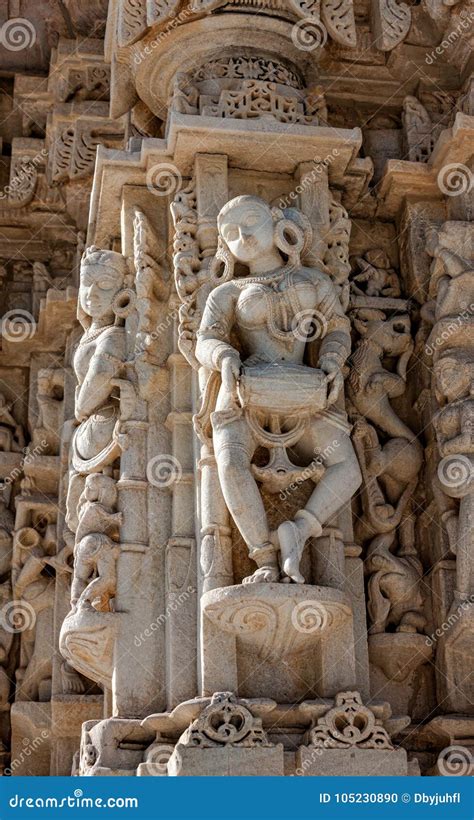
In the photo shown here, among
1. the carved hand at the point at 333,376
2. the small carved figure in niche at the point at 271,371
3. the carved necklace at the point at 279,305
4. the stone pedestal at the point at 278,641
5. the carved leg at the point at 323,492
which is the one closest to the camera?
the stone pedestal at the point at 278,641

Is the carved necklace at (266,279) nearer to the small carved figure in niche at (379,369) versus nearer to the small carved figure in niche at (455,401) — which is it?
the small carved figure in niche at (379,369)

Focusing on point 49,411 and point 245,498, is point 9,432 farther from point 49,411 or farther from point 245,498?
point 245,498

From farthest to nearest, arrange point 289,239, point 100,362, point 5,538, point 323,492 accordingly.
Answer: point 5,538
point 100,362
point 289,239
point 323,492

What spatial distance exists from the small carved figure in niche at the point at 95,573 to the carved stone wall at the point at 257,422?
16mm

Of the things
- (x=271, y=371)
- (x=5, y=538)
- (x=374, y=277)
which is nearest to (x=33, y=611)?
(x=5, y=538)

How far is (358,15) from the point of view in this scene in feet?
43.7

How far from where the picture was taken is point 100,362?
1175 centimetres

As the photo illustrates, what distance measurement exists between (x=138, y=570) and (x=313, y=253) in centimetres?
245

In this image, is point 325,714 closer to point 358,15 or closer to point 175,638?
point 175,638

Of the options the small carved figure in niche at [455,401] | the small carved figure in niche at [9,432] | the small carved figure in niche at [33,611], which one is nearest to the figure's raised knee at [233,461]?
the small carved figure in niche at [455,401]

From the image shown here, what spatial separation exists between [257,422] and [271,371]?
0.33 metres

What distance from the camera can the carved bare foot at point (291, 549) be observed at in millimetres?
10312

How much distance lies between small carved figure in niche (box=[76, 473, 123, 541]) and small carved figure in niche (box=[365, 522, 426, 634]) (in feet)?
5.61

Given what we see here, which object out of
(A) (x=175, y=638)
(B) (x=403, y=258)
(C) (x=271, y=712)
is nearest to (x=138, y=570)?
(A) (x=175, y=638)
